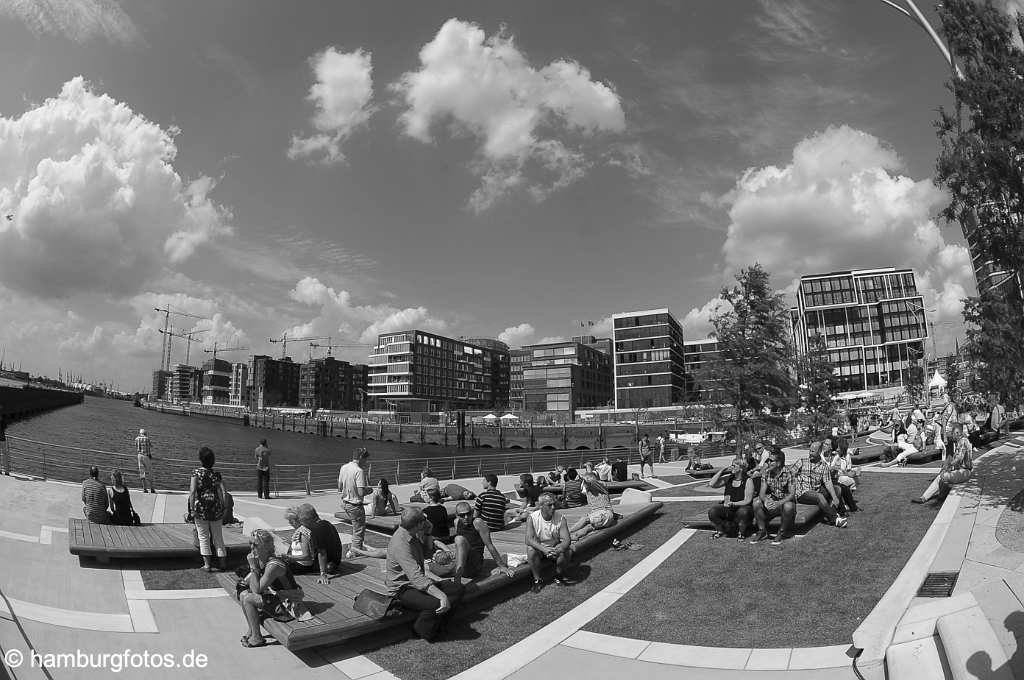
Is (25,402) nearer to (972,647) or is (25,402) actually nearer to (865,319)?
(972,647)

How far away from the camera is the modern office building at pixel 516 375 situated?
181125 millimetres

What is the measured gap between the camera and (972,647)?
4.67m

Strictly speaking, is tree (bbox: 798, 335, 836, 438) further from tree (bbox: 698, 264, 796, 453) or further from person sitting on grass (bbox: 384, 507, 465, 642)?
person sitting on grass (bbox: 384, 507, 465, 642)

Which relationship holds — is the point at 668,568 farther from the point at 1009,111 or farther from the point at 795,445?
the point at 795,445

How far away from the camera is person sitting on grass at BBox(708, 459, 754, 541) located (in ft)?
32.9

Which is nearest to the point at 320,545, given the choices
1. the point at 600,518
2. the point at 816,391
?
the point at 600,518

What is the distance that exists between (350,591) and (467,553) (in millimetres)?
1604

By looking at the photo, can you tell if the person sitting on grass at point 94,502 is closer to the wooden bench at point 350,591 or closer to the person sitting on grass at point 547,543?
the wooden bench at point 350,591

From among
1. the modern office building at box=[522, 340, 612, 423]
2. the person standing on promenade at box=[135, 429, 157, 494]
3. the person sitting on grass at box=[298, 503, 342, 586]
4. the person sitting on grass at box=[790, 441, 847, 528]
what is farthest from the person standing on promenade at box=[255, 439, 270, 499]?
the modern office building at box=[522, 340, 612, 423]

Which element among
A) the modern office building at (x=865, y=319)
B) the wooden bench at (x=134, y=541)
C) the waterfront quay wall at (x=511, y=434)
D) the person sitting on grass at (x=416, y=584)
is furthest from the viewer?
the modern office building at (x=865, y=319)

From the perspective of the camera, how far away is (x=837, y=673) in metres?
5.50

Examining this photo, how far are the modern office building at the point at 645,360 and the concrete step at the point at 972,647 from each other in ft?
351

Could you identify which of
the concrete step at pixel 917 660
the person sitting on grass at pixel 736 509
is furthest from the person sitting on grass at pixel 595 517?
the concrete step at pixel 917 660

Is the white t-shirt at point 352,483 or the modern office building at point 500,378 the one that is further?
the modern office building at point 500,378
